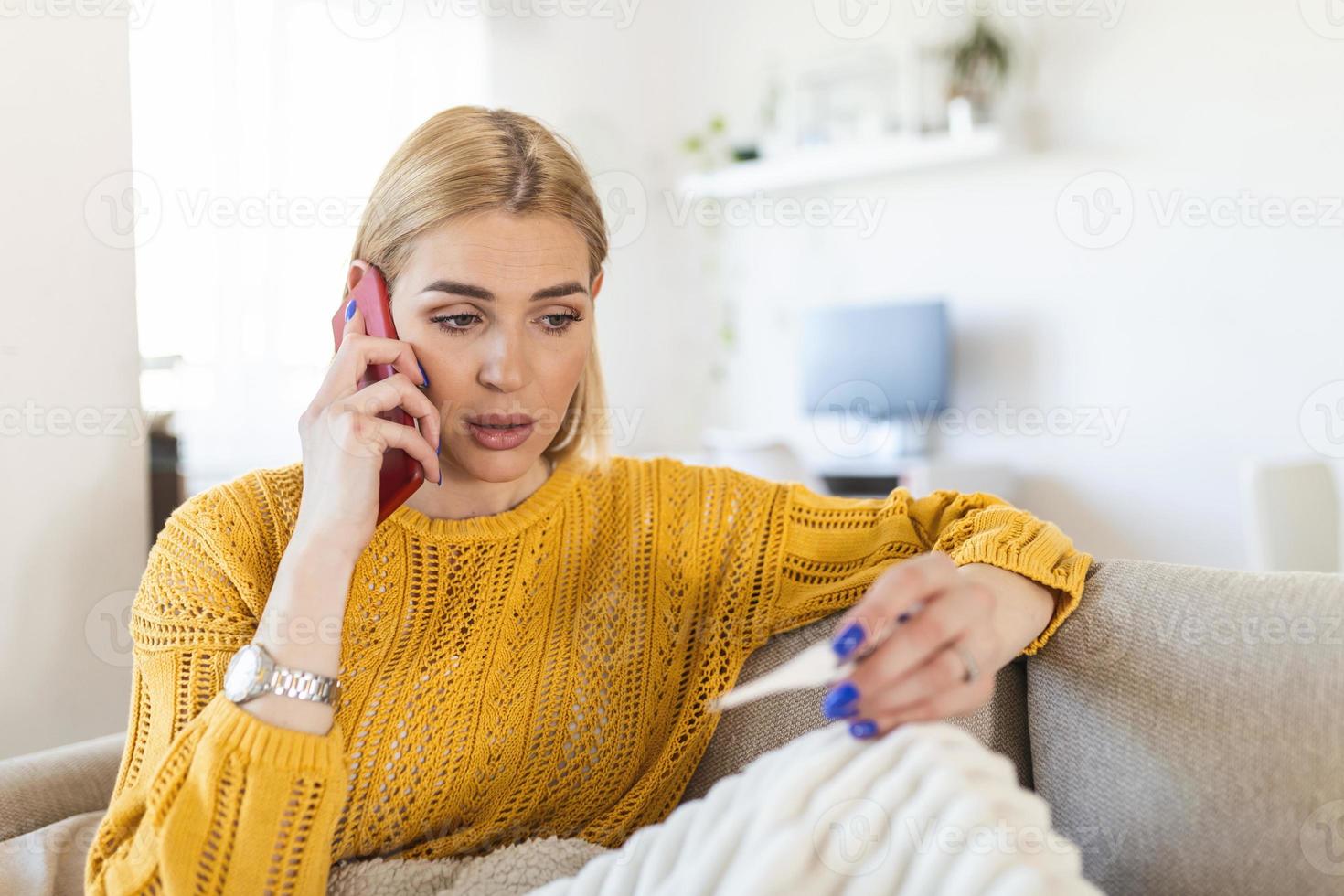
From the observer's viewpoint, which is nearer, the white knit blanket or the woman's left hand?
the white knit blanket

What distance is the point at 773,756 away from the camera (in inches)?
30.6

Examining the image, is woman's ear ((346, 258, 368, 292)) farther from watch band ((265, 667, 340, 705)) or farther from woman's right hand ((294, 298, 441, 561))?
watch band ((265, 667, 340, 705))

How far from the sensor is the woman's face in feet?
3.73

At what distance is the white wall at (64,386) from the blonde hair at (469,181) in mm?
358

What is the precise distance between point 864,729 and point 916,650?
0.24 ft

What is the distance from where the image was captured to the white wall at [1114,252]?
3385 millimetres

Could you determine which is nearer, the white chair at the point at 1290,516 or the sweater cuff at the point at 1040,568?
the sweater cuff at the point at 1040,568

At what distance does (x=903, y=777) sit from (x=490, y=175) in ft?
2.51

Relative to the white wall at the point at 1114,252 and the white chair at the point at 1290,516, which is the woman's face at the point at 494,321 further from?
the white wall at the point at 1114,252

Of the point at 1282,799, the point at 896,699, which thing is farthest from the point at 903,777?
the point at 1282,799

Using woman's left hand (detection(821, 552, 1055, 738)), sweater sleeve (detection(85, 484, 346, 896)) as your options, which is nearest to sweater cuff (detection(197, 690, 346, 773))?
sweater sleeve (detection(85, 484, 346, 896))

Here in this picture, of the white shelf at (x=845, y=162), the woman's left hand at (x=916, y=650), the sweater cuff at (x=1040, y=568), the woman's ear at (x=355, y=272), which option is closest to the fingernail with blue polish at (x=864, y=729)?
the woman's left hand at (x=916, y=650)

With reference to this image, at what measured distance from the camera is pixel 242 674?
96cm

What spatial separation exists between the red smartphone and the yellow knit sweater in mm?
88
